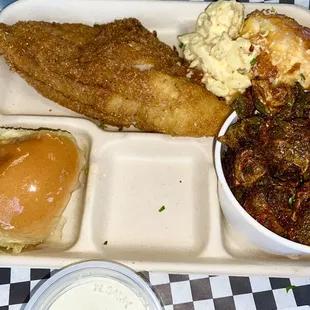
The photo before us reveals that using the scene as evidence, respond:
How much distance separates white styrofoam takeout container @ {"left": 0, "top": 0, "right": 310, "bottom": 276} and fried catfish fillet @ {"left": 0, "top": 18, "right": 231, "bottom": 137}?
95 millimetres

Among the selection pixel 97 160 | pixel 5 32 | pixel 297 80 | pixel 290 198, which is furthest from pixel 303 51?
pixel 5 32

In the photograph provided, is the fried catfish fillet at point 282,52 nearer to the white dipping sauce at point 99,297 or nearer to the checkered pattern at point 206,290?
the checkered pattern at point 206,290

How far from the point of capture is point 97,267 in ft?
6.77

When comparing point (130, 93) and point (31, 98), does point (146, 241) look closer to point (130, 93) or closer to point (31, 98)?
point (130, 93)

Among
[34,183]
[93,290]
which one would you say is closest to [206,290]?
[93,290]

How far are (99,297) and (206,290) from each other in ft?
1.74

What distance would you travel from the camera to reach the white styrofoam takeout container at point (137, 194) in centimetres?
212

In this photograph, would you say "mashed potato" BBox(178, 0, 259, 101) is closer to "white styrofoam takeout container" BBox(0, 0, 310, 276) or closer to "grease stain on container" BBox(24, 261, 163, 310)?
"white styrofoam takeout container" BBox(0, 0, 310, 276)

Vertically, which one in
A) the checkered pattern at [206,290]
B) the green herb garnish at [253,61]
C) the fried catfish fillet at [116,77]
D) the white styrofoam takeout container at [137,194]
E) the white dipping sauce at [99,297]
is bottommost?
the checkered pattern at [206,290]

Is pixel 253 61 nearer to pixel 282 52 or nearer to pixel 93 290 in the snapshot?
pixel 282 52

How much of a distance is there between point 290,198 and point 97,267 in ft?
2.84

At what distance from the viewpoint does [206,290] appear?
227 cm

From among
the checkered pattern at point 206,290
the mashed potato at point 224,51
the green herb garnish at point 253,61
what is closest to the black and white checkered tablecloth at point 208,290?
the checkered pattern at point 206,290

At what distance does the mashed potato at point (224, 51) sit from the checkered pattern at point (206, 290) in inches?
35.5
